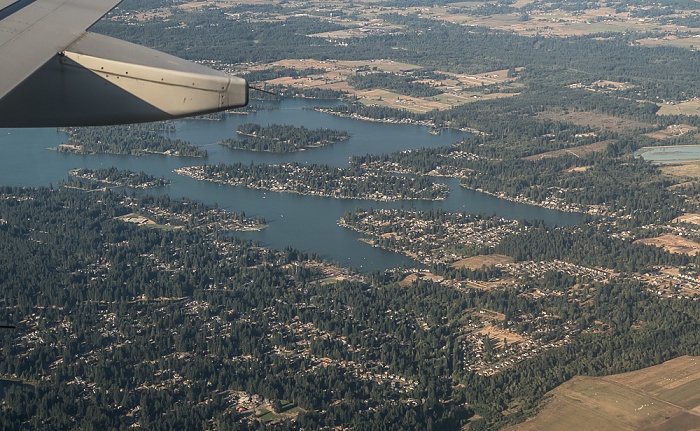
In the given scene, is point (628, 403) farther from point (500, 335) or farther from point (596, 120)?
point (596, 120)

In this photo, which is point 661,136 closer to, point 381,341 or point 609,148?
point 609,148

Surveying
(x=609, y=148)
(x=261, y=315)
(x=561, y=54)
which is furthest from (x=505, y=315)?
(x=561, y=54)

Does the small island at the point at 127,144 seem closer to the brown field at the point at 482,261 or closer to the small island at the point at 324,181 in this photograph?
the small island at the point at 324,181

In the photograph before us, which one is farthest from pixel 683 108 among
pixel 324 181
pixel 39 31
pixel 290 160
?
pixel 39 31

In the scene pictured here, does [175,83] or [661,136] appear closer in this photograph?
[175,83]

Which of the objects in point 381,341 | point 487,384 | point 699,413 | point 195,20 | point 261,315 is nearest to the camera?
point 699,413

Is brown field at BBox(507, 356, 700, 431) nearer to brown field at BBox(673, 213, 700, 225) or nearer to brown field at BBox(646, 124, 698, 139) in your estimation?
brown field at BBox(673, 213, 700, 225)
